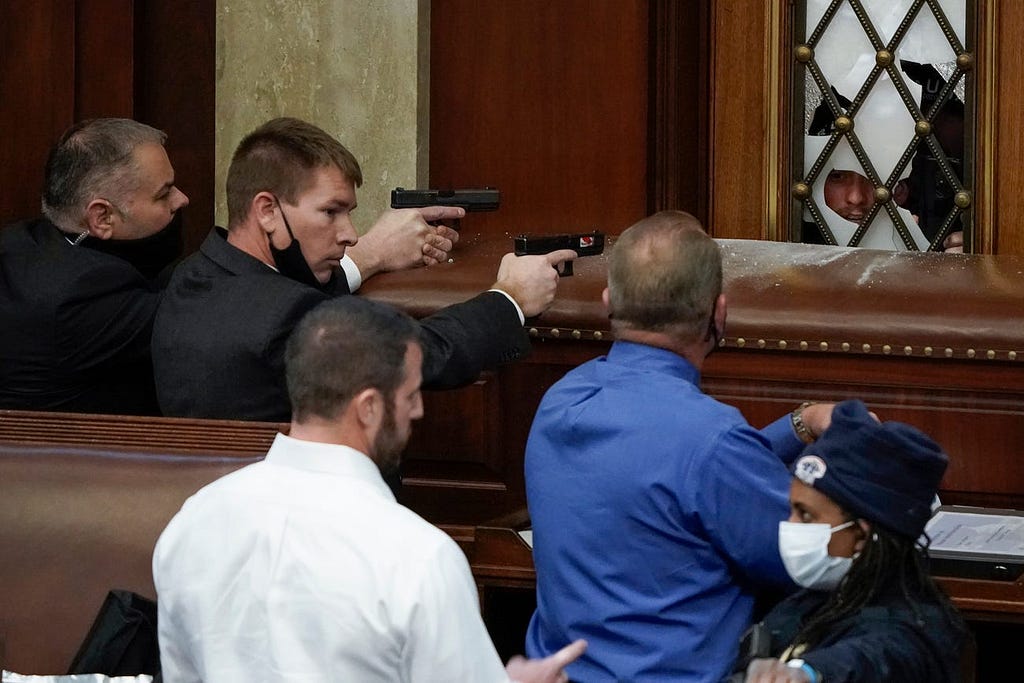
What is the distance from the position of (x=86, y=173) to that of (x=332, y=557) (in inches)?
67.1

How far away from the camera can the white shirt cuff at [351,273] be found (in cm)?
321

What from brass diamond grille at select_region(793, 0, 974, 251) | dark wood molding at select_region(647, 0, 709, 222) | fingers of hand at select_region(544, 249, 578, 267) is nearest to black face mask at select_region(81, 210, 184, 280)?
fingers of hand at select_region(544, 249, 578, 267)

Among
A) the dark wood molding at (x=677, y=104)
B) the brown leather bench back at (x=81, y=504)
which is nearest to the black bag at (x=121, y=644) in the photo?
the brown leather bench back at (x=81, y=504)

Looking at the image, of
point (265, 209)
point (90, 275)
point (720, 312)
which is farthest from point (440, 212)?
point (720, 312)

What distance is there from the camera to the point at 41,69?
424cm

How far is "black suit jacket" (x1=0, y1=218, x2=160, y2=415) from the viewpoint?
3.14 m

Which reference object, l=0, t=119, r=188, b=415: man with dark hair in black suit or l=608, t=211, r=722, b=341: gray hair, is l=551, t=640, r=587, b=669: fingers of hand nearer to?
l=608, t=211, r=722, b=341: gray hair

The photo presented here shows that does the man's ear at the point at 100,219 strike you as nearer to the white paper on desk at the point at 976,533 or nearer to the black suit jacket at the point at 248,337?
the black suit jacket at the point at 248,337

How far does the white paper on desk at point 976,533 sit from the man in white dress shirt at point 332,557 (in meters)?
0.96

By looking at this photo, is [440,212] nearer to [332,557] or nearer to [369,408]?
[369,408]

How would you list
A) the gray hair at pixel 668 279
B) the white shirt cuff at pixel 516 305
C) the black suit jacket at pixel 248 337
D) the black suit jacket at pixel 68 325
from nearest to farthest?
the gray hair at pixel 668 279
the black suit jacket at pixel 248 337
the white shirt cuff at pixel 516 305
the black suit jacket at pixel 68 325

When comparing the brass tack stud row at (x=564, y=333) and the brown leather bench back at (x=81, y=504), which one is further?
the brass tack stud row at (x=564, y=333)

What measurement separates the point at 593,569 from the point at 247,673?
572mm

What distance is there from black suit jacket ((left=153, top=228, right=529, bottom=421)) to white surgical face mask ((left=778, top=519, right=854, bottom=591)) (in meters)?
0.81
